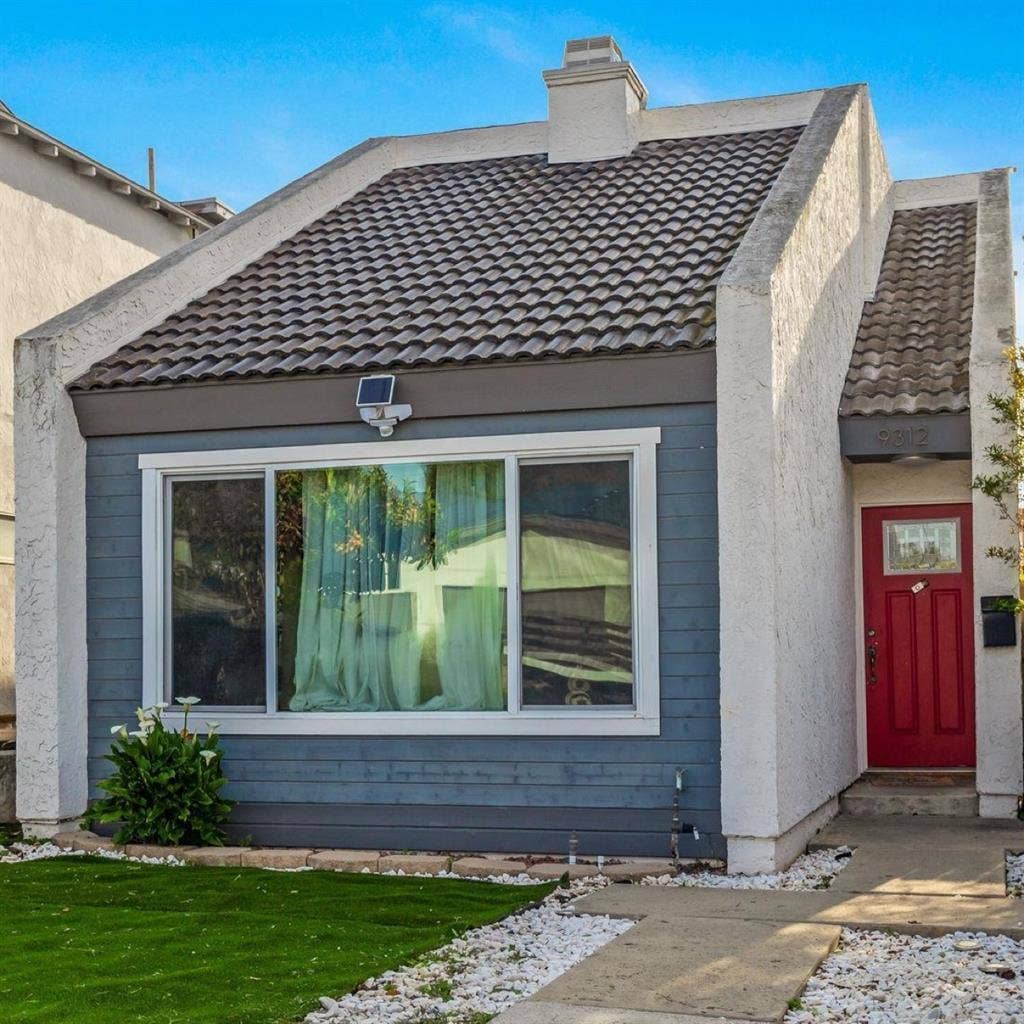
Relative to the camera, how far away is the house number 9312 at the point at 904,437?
1071 cm

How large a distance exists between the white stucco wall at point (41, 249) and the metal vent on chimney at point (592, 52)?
18.3ft

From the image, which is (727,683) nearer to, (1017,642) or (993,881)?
(993,881)

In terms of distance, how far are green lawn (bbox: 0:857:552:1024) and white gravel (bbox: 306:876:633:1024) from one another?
10cm

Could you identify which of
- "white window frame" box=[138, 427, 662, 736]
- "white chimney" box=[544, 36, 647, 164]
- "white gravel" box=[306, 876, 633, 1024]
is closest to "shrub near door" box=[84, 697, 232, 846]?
"white window frame" box=[138, 427, 662, 736]

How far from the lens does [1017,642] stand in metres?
10.5

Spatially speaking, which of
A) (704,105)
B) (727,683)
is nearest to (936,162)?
(704,105)

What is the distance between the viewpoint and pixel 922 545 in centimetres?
1204

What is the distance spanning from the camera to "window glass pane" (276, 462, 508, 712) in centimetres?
942

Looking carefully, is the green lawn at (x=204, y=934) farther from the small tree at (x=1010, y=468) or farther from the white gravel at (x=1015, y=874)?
the small tree at (x=1010, y=468)

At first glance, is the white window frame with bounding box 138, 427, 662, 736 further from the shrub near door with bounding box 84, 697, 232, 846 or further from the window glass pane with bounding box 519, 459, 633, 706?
the shrub near door with bounding box 84, 697, 232, 846

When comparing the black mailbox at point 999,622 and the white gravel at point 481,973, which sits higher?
the black mailbox at point 999,622

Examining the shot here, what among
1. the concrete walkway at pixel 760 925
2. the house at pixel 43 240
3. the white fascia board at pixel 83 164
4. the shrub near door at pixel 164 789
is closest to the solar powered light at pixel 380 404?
the shrub near door at pixel 164 789

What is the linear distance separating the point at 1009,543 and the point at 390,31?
8166 mm

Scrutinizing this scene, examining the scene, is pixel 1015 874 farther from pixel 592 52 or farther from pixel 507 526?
pixel 592 52
